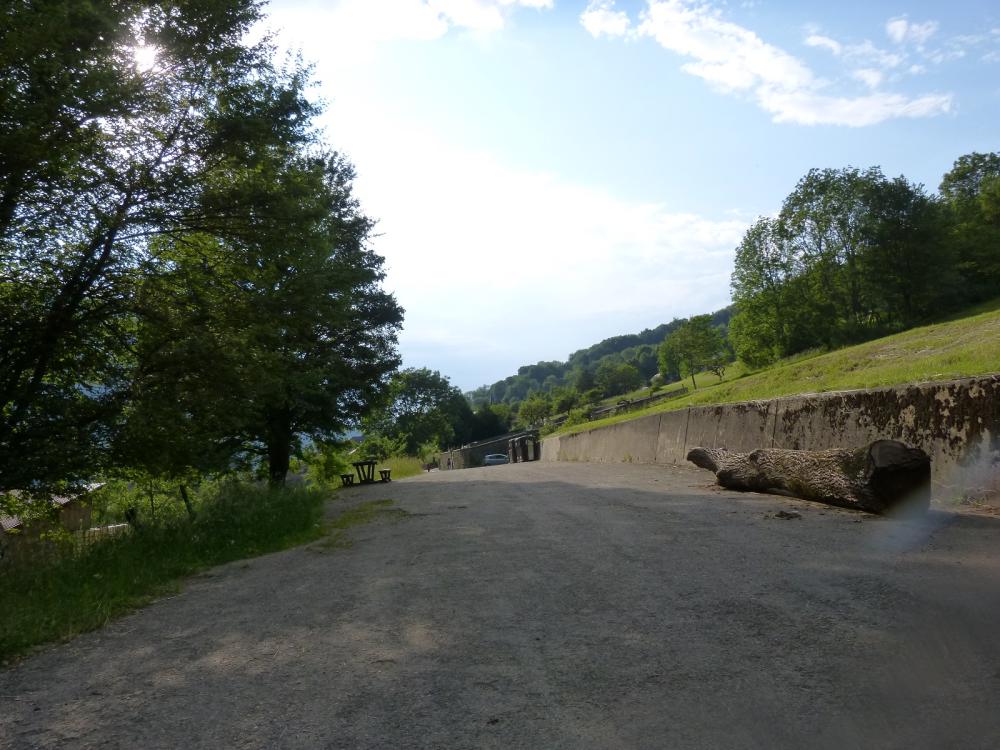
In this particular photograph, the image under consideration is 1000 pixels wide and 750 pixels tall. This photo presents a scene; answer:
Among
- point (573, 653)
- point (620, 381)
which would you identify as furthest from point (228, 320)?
point (620, 381)

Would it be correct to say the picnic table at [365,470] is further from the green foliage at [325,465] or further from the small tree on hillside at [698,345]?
the small tree on hillside at [698,345]

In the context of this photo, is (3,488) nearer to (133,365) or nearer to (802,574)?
(133,365)

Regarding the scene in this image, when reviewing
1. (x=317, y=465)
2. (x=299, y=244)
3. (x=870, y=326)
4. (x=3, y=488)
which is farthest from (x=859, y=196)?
(x=3, y=488)

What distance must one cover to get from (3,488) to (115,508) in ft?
18.1

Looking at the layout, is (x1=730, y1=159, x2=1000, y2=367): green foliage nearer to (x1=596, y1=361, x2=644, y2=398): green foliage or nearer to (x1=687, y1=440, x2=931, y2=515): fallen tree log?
(x1=687, y1=440, x2=931, y2=515): fallen tree log

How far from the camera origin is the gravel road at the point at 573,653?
2.95m

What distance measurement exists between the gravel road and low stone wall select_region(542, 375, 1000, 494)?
821mm

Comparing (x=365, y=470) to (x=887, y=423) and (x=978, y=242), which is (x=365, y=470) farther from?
(x=978, y=242)

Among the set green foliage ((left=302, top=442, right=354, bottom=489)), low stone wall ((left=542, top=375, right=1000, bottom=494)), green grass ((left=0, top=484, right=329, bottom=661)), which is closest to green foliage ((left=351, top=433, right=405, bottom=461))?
green foliage ((left=302, top=442, right=354, bottom=489))

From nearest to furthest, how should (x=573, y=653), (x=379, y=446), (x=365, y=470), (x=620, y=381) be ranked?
(x=573, y=653), (x=365, y=470), (x=379, y=446), (x=620, y=381)

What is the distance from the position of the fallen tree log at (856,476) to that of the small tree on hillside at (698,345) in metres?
72.7

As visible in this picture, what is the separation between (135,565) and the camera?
7.23m

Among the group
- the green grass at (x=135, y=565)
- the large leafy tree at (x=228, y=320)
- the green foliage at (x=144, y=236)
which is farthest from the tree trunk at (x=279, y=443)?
the green grass at (x=135, y=565)

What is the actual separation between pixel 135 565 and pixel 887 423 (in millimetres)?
8831
